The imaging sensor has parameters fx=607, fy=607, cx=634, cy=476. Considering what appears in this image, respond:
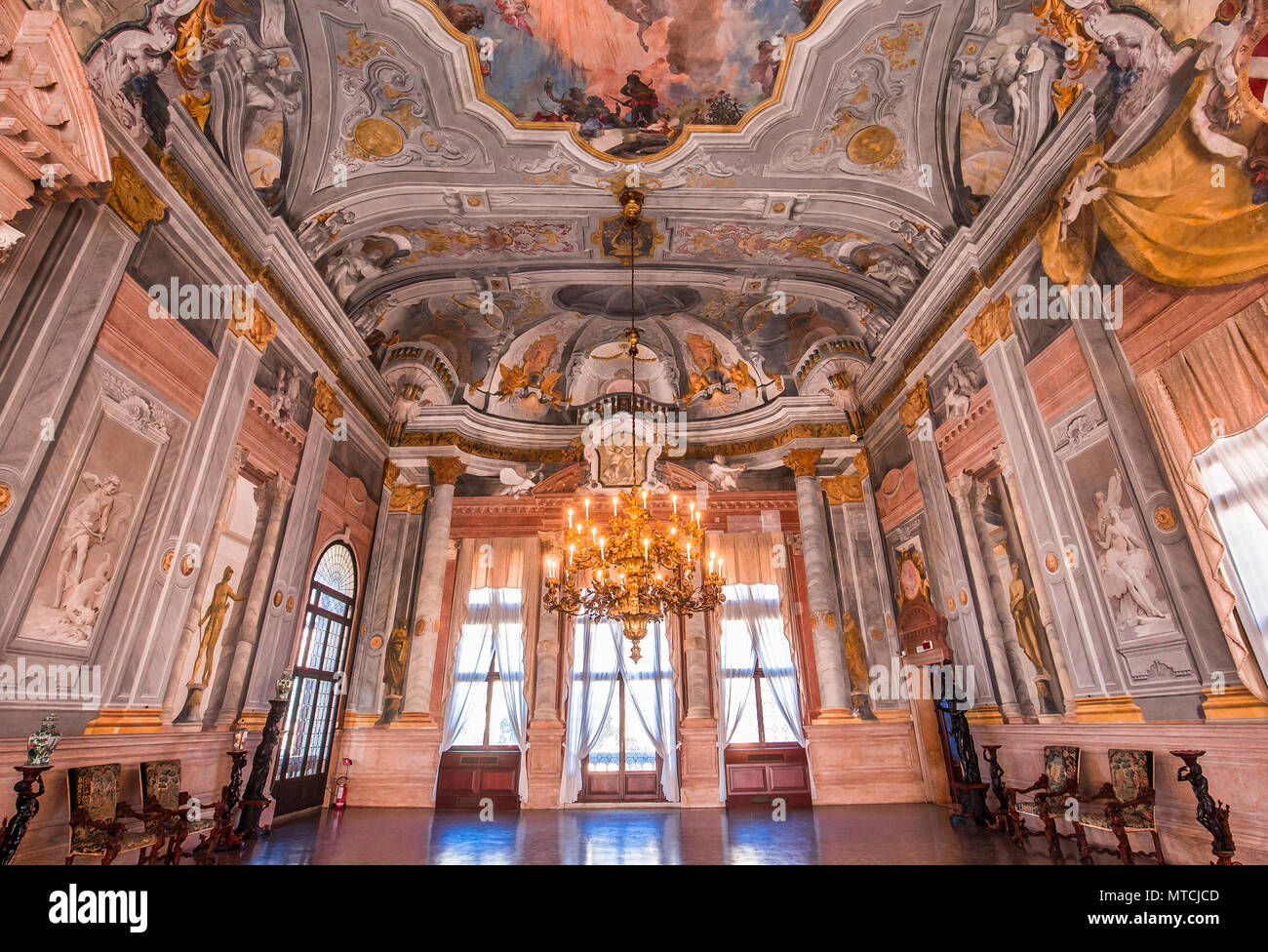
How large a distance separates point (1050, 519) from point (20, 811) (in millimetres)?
8700

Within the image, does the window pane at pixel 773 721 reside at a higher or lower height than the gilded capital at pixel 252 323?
lower

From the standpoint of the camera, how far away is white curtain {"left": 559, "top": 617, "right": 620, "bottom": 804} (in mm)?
9945

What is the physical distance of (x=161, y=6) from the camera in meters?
5.29

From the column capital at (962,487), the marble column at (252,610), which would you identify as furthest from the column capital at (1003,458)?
the marble column at (252,610)

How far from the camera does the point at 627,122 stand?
24.0ft

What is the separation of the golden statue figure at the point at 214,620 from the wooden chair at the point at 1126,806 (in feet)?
28.4

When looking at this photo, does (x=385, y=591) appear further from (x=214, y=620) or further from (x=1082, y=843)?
(x=1082, y=843)

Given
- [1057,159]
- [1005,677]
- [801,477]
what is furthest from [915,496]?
[1057,159]

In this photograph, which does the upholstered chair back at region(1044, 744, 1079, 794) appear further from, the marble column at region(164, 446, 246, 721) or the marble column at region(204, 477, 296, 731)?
the marble column at region(204, 477, 296, 731)

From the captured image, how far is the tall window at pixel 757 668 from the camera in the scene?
1023 centimetres

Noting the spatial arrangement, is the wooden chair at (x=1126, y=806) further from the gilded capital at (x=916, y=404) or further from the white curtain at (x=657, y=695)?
the white curtain at (x=657, y=695)

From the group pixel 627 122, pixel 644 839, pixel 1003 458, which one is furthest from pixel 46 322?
pixel 1003 458

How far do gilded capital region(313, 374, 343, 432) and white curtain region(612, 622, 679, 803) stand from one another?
575cm
